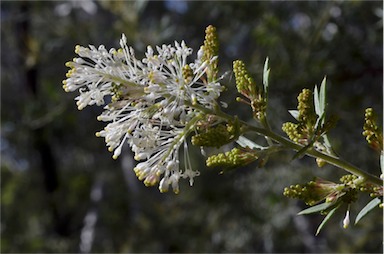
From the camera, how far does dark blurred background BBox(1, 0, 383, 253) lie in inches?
114

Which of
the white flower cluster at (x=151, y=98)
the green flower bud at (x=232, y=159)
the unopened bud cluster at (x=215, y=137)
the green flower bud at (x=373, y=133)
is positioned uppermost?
the white flower cluster at (x=151, y=98)

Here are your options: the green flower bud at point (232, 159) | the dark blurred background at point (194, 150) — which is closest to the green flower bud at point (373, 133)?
the green flower bud at point (232, 159)

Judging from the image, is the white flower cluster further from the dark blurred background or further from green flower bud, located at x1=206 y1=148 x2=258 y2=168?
the dark blurred background

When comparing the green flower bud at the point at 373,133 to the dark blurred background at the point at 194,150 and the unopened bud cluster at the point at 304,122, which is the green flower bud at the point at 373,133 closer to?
the unopened bud cluster at the point at 304,122

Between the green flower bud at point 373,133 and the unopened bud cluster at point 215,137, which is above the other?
the unopened bud cluster at point 215,137

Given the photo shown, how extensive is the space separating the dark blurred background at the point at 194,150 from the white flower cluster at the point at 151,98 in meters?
1.52

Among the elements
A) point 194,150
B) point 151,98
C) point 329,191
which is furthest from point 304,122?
point 194,150

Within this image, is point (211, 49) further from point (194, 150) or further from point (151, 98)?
point (194, 150)

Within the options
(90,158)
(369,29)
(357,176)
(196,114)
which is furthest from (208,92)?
(90,158)

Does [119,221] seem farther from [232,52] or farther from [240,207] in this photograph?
[232,52]

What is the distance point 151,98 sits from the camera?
87cm

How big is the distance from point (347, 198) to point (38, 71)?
14.8 feet

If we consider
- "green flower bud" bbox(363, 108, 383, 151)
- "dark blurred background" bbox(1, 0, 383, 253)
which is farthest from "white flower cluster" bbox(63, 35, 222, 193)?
"dark blurred background" bbox(1, 0, 383, 253)

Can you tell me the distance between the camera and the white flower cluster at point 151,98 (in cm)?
89
